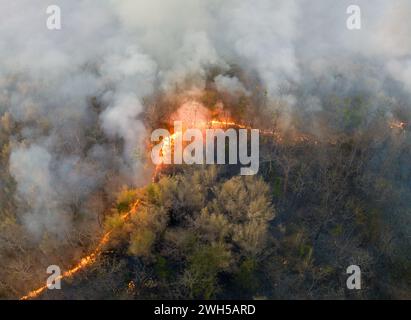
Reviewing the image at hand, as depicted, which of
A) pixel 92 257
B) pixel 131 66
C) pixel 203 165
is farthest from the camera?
pixel 131 66

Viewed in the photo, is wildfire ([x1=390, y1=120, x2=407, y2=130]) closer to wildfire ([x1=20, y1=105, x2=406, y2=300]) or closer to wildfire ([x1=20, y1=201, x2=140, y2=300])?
wildfire ([x1=20, y1=105, x2=406, y2=300])

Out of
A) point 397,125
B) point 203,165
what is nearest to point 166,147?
point 203,165

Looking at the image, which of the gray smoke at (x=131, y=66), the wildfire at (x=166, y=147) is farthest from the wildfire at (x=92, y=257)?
the gray smoke at (x=131, y=66)

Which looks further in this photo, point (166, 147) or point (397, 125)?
point (397, 125)

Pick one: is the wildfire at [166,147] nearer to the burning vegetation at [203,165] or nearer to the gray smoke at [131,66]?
the burning vegetation at [203,165]

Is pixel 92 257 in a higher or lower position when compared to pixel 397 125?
lower

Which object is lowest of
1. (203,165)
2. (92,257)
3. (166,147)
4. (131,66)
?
(92,257)

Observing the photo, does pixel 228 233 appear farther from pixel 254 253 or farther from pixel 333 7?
pixel 333 7

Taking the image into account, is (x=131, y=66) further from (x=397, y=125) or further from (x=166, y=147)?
(x=397, y=125)

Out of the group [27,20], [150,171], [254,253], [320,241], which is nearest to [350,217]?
[320,241]

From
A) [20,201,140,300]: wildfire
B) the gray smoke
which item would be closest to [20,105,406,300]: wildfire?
[20,201,140,300]: wildfire

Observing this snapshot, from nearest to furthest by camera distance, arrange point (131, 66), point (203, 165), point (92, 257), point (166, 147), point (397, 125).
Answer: point (92, 257) → point (203, 165) → point (166, 147) → point (397, 125) → point (131, 66)
